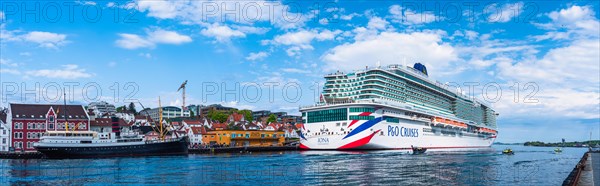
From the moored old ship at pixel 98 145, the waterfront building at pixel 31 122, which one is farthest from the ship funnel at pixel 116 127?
the waterfront building at pixel 31 122

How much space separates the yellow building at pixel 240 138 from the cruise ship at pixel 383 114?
2973cm

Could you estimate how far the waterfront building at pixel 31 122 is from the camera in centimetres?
8569

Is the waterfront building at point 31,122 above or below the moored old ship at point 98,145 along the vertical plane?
above

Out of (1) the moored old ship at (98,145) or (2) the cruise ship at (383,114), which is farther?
(2) the cruise ship at (383,114)

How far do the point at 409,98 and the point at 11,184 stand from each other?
6983 cm

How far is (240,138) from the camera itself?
368ft

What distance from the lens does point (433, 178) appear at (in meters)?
36.2

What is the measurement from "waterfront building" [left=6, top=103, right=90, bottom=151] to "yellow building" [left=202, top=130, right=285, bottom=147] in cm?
2990

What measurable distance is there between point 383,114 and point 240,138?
4382cm

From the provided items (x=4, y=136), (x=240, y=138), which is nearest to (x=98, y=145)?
(x=4, y=136)

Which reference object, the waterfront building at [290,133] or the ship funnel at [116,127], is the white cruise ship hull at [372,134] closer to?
the ship funnel at [116,127]

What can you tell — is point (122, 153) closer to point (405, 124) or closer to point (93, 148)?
point (93, 148)

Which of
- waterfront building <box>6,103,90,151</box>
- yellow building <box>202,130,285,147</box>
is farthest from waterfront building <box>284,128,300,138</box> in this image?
waterfront building <box>6,103,90,151</box>

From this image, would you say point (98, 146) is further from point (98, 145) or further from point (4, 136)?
point (4, 136)
